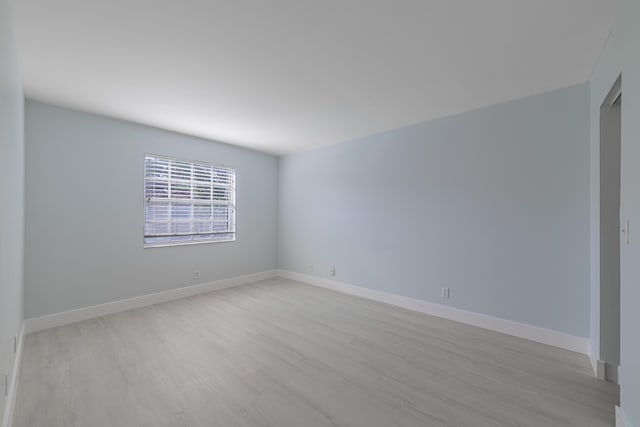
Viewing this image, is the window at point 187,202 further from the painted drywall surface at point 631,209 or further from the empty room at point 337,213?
the painted drywall surface at point 631,209

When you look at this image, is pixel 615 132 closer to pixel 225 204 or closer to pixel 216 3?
pixel 216 3

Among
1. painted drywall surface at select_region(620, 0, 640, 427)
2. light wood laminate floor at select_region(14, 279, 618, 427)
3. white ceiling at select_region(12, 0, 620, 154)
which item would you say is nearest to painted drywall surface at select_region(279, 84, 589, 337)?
white ceiling at select_region(12, 0, 620, 154)

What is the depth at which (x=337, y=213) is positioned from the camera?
14.1ft

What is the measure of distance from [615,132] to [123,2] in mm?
3506

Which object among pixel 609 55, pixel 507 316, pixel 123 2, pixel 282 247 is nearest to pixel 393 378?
pixel 507 316

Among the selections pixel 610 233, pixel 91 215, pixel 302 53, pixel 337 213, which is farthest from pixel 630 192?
pixel 91 215

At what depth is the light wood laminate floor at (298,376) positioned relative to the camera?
157cm

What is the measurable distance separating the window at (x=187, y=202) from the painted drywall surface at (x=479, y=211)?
1.91m

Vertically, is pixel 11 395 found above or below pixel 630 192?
below

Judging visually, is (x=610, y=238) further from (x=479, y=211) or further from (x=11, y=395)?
(x=11, y=395)

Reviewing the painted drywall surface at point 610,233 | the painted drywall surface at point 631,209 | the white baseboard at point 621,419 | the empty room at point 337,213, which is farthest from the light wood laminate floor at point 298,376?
the painted drywall surface at point 631,209

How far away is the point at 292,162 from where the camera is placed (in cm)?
504

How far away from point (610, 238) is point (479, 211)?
106cm

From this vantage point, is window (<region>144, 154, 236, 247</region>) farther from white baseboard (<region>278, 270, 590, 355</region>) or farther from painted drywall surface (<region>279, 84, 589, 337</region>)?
white baseboard (<region>278, 270, 590, 355</region>)
